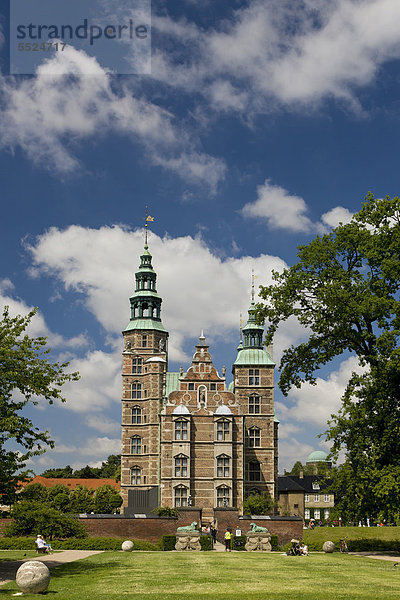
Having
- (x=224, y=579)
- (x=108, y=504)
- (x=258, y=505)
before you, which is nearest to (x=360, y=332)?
(x=224, y=579)

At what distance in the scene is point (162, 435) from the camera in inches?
2657

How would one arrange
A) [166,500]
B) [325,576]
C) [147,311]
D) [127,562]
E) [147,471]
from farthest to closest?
[147,311] < [147,471] < [166,500] < [127,562] < [325,576]

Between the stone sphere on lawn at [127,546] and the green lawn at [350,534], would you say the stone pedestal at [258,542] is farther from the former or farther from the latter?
the stone sphere on lawn at [127,546]

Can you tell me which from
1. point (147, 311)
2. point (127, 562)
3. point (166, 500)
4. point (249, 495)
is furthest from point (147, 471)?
point (127, 562)

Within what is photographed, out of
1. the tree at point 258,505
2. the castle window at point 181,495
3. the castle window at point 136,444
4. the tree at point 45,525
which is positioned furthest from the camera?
the castle window at point 136,444

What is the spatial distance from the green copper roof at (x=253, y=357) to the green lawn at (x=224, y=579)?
4284 cm

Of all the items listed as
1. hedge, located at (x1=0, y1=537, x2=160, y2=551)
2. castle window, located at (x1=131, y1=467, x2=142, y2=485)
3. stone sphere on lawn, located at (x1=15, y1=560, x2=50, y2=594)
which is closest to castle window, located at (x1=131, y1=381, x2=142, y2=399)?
castle window, located at (x1=131, y1=467, x2=142, y2=485)

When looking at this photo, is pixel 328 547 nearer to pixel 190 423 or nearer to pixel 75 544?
pixel 75 544

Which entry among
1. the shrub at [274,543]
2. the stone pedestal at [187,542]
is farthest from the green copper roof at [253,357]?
the stone pedestal at [187,542]

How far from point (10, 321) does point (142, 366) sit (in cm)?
5029

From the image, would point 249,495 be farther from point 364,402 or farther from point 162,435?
point 364,402

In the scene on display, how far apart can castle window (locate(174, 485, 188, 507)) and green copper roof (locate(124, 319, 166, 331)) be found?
1833 centimetres

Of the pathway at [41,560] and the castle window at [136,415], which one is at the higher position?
the castle window at [136,415]

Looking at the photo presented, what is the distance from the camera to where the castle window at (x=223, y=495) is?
218 feet
